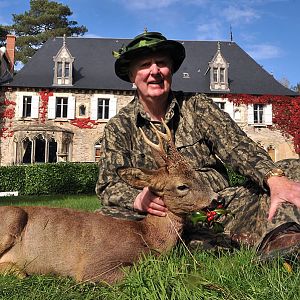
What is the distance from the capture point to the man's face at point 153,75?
460 centimetres

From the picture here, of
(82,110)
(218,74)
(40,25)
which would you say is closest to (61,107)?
(82,110)

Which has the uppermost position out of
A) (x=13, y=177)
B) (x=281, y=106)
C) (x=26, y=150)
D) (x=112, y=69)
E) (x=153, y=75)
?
(x=112, y=69)

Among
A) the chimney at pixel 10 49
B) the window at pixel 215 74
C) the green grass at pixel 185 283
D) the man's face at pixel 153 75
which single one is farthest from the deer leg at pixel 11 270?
the chimney at pixel 10 49

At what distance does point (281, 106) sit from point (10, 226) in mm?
32693

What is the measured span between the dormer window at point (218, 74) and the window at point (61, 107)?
12459 mm

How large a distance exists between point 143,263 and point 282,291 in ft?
3.74

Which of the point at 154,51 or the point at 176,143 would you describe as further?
the point at 176,143

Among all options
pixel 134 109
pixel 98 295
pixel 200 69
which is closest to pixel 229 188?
pixel 134 109

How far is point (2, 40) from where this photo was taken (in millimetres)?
52781

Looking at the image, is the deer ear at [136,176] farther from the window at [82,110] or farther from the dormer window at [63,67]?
the dormer window at [63,67]

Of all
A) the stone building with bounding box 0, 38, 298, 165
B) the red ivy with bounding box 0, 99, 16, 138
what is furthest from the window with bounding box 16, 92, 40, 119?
the red ivy with bounding box 0, 99, 16, 138

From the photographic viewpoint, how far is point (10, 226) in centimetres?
355

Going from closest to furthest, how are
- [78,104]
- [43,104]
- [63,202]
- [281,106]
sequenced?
[63,202], [43,104], [78,104], [281,106]

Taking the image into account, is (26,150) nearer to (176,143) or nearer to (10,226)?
(176,143)
